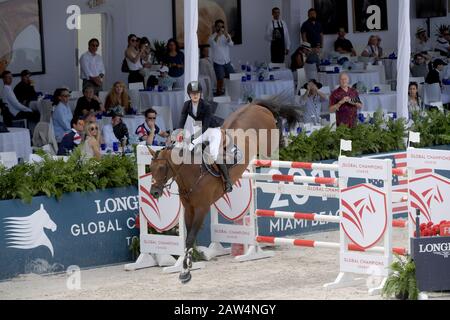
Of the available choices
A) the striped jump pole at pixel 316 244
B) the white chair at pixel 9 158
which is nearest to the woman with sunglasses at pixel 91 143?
the white chair at pixel 9 158

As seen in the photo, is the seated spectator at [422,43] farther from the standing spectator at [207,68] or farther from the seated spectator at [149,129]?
the seated spectator at [149,129]

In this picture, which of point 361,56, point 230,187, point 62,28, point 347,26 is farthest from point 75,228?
point 347,26

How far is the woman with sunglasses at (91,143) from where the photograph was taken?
47.8 ft

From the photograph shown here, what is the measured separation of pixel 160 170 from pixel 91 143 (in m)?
2.92

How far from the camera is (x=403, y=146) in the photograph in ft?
52.4

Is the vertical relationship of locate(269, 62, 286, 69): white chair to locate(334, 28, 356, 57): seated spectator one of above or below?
below

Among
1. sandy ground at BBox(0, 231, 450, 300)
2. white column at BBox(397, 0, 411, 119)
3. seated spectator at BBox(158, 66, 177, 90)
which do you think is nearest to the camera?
sandy ground at BBox(0, 231, 450, 300)

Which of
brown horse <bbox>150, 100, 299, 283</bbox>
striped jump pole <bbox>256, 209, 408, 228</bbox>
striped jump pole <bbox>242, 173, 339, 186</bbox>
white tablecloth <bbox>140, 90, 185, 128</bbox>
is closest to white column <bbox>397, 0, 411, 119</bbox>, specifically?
brown horse <bbox>150, 100, 299, 283</bbox>

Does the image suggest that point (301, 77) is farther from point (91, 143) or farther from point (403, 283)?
point (403, 283)

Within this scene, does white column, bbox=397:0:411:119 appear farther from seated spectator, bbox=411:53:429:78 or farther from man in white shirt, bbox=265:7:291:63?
man in white shirt, bbox=265:7:291:63

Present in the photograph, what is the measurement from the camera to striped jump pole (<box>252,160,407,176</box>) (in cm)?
1203

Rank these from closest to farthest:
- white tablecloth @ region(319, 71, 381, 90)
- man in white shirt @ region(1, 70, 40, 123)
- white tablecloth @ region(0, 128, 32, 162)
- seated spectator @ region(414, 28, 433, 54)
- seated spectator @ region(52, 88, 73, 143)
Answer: white tablecloth @ region(0, 128, 32, 162) < seated spectator @ region(52, 88, 73, 143) < man in white shirt @ region(1, 70, 40, 123) < white tablecloth @ region(319, 71, 381, 90) < seated spectator @ region(414, 28, 433, 54)

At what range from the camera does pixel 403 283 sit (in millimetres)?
10781

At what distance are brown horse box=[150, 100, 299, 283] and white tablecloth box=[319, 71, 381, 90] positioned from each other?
10.1m
